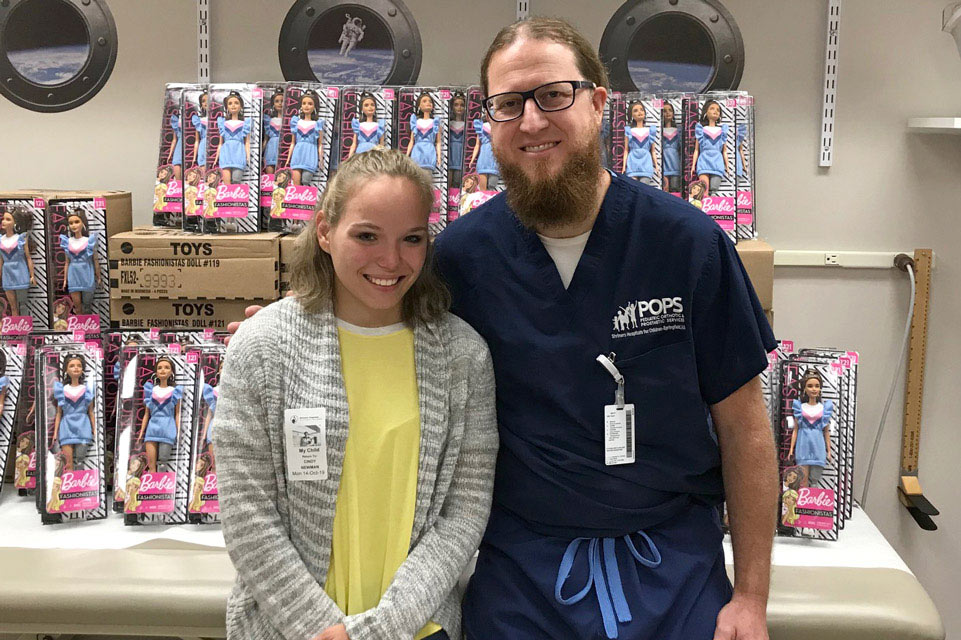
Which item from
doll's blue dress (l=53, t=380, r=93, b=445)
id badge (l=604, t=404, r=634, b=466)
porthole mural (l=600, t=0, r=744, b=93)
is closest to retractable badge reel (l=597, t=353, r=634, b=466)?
id badge (l=604, t=404, r=634, b=466)

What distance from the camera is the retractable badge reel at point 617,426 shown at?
5.00ft

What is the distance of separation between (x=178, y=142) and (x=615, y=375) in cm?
156

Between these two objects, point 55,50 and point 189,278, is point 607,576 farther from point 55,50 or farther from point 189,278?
point 55,50

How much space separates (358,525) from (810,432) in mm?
1307

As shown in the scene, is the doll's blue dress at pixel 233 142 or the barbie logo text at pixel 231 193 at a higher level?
the doll's blue dress at pixel 233 142

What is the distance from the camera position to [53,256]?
239 centimetres

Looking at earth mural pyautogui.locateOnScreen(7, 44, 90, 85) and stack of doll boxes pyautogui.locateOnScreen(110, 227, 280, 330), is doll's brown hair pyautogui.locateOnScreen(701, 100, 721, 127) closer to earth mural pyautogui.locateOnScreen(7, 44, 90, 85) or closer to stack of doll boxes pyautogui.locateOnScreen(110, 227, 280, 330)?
stack of doll boxes pyautogui.locateOnScreen(110, 227, 280, 330)

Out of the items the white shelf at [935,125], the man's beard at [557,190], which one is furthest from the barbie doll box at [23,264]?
the white shelf at [935,125]

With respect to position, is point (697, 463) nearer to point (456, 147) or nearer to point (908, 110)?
point (456, 147)

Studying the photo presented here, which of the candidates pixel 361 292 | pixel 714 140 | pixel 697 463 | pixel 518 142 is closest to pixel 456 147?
pixel 714 140

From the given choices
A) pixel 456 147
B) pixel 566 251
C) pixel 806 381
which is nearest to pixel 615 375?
pixel 566 251

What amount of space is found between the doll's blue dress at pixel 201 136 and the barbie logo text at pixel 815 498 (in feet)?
5.92

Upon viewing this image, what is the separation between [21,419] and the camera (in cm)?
235

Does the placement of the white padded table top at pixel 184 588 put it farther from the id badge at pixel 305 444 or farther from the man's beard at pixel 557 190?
the man's beard at pixel 557 190
